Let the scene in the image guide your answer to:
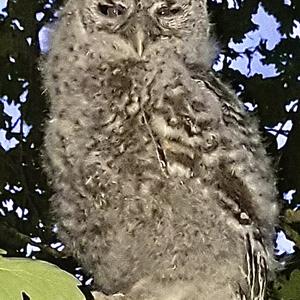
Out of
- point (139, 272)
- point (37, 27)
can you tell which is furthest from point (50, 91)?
point (37, 27)

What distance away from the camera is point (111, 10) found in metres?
0.97

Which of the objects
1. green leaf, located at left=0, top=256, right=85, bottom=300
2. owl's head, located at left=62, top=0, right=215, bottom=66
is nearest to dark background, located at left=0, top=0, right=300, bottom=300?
owl's head, located at left=62, top=0, right=215, bottom=66

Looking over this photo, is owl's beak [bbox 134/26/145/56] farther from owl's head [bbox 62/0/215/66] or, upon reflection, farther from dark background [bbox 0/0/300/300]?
dark background [bbox 0/0/300/300]

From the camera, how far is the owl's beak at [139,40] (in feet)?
3.09

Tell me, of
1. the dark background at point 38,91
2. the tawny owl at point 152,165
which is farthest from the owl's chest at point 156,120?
the dark background at point 38,91

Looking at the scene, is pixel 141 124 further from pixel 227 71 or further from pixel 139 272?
pixel 227 71

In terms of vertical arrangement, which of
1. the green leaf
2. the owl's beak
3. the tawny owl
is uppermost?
the owl's beak

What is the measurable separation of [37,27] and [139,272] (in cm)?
78

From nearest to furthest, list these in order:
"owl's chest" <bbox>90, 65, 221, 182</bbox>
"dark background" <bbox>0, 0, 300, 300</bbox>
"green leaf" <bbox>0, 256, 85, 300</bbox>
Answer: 1. "green leaf" <bbox>0, 256, 85, 300</bbox>
2. "owl's chest" <bbox>90, 65, 221, 182</bbox>
3. "dark background" <bbox>0, 0, 300, 300</bbox>

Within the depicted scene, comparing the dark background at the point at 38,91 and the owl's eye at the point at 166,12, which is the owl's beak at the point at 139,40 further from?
the dark background at the point at 38,91

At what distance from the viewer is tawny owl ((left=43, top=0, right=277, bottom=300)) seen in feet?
2.96

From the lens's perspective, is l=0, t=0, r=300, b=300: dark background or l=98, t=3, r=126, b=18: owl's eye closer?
l=98, t=3, r=126, b=18: owl's eye

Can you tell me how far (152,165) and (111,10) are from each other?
204 mm

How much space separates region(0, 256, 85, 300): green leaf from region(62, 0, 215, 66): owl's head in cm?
45
